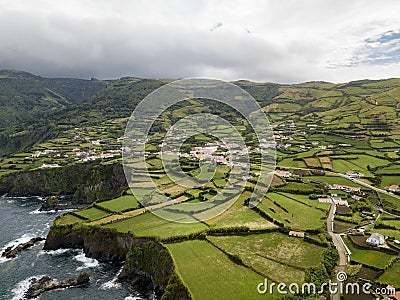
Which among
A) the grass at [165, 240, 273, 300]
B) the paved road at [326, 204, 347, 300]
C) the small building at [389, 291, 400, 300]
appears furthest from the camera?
the paved road at [326, 204, 347, 300]

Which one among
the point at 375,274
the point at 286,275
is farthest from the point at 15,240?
the point at 375,274

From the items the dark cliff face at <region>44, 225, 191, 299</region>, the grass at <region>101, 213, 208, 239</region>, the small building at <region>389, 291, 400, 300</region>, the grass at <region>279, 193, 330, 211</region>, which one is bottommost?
the dark cliff face at <region>44, 225, 191, 299</region>

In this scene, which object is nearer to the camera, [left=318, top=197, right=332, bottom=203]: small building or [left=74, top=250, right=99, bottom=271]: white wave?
[left=74, top=250, right=99, bottom=271]: white wave

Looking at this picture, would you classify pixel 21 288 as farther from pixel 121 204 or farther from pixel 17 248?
pixel 121 204

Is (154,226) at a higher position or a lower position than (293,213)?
lower

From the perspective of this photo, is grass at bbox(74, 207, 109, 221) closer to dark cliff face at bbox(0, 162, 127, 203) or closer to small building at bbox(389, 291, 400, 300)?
dark cliff face at bbox(0, 162, 127, 203)

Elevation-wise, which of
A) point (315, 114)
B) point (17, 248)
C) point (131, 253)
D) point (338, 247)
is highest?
point (315, 114)

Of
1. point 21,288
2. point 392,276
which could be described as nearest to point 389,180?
point 392,276

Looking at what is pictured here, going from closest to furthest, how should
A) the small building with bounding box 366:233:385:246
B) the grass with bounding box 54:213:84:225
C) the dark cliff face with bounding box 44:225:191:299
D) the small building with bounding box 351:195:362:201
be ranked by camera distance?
the dark cliff face with bounding box 44:225:191:299 → the small building with bounding box 366:233:385:246 → the grass with bounding box 54:213:84:225 → the small building with bounding box 351:195:362:201

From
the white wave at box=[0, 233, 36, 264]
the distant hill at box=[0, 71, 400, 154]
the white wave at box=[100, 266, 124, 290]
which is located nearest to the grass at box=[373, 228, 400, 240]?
the white wave at box=[100, 266, 124, 290]
